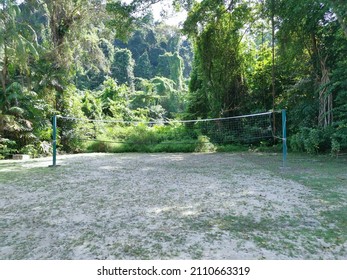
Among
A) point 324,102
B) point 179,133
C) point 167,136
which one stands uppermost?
point 324,102

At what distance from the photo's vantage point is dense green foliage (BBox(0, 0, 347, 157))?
829cm

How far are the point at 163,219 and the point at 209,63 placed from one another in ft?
31.1

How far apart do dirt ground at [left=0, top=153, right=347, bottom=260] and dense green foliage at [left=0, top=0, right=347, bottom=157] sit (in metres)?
4.46

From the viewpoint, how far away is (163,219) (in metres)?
2.93

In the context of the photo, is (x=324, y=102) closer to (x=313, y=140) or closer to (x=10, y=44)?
(x=313, y=140)

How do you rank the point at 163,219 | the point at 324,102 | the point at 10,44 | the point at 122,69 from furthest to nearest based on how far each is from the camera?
the point at 122,69 < the point at 324,102 < the point at 10,44 < the point at 163,219

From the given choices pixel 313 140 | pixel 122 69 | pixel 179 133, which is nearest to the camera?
pixel 313 140

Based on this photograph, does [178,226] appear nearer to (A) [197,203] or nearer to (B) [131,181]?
(A) [197,203]

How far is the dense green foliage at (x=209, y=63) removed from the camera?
27.2 ft

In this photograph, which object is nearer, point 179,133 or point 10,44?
point 10,44

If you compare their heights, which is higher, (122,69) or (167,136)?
(122,69)

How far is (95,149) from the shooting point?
10938 millimetres

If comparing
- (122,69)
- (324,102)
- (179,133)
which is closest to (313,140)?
(324,102)

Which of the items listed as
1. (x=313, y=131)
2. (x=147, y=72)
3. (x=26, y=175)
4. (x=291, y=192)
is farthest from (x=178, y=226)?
(x=147, y=72)
